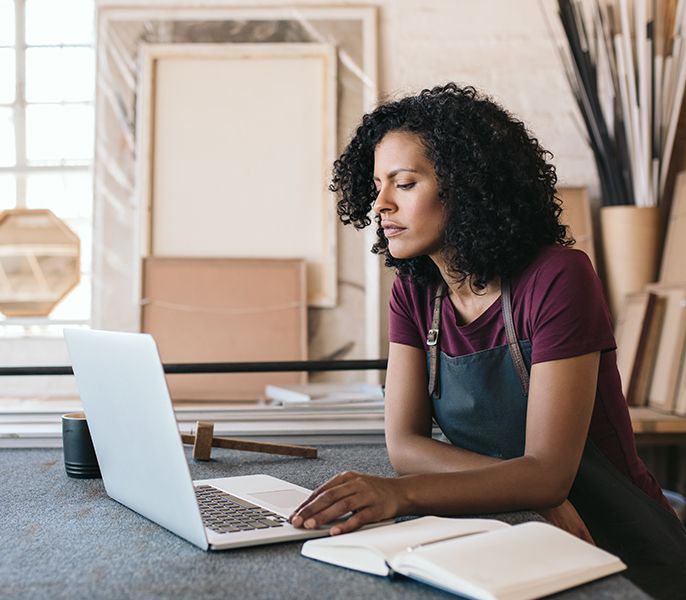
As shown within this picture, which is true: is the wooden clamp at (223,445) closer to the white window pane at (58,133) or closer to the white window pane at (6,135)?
the white window pane at (58,133)

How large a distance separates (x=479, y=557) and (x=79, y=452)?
0.88 meters

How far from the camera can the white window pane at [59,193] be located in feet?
13.8

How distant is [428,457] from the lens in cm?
156

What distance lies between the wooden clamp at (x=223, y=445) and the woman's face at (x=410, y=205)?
1.43 feet

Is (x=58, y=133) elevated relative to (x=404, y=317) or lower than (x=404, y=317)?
elevated

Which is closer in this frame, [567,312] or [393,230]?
[567,312]

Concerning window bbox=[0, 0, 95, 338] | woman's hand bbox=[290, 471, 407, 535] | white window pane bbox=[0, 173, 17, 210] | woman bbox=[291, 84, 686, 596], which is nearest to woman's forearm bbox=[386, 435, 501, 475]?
woman bbox=[291, 84, 686, 596]

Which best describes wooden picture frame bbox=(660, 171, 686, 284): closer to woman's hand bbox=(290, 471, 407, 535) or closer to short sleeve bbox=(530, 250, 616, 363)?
short sleeve bbox=(530, 250, 616, 363)

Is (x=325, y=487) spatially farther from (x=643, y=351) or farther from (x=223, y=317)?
(x=223, y=317)

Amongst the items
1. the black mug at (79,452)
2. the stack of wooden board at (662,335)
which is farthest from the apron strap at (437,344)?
the stack of wooden board at (662,335)

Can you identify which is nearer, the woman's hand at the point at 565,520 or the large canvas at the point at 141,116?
the woman's hand at the point at 565,520

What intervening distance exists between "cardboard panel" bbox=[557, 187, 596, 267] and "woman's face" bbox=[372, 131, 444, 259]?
2149 mm

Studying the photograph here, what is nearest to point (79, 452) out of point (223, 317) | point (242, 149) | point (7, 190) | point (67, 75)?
point (223, 317)

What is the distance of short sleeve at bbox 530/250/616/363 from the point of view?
1.42 metres
